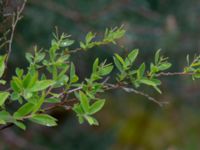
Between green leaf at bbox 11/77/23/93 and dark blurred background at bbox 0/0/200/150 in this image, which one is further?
dark blurred background at bbox 0/0/200/150

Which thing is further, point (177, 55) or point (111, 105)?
point (111, 105)

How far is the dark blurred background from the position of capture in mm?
3199

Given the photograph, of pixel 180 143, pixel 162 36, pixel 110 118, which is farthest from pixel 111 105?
pixel 162 36

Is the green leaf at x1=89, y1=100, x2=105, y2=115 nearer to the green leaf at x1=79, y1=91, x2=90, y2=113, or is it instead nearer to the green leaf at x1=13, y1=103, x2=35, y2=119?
the green leaf at x1=79, y1=91, x2=90, y2=113

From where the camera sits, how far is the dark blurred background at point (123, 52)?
3199 millimetres

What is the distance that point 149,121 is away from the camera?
4.86 metres

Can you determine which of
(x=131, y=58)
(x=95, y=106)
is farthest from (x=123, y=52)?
(x=95, y=106)

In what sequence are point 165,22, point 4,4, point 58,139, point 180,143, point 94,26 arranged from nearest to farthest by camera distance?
point 4,4, point 94,26, point 165,22, point 58,139, point 180,143

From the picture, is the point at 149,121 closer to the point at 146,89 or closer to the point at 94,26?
the point at 146,89

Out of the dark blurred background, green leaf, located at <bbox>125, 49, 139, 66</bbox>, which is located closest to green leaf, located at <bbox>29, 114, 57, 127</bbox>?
green leaf, located at <bbox>125, 49, 139, 66</bbox>

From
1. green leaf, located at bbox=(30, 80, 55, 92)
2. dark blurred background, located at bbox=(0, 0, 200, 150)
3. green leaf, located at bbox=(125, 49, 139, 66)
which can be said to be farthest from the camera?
dark blurred background, located at bbox=(0, 0, 200, 150)

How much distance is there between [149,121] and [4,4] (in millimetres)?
3833

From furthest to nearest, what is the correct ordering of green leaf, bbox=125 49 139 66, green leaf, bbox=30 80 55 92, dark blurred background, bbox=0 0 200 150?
dark blurred background, bbox=0 0 200 150 < green leaf, bbox=125 49 139 66 < green leaf, bbox=30 80 55 92

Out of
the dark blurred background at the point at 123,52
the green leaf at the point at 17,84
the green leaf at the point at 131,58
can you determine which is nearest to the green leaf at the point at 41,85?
the green leaf at the point at 17,84
